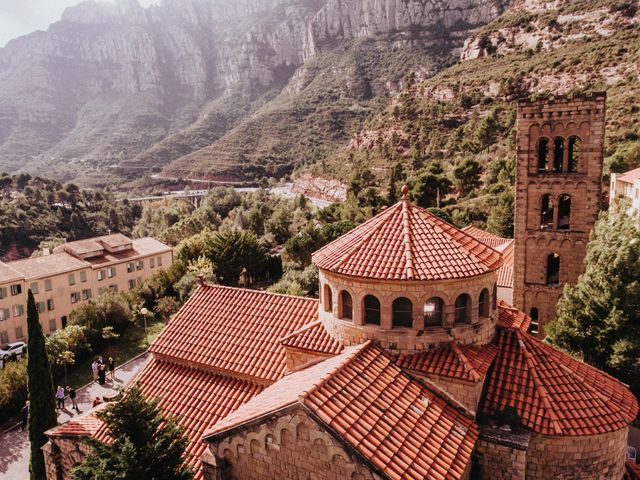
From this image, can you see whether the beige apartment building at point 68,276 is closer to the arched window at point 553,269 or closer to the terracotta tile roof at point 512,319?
the terracotta tile roof at point 512,319

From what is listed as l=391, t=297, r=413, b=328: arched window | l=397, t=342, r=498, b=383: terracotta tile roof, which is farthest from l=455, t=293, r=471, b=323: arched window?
l=391, t=297, r=413, b=328: arched window

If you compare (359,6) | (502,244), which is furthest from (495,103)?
(359,6)

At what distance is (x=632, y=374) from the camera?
17.6 metres

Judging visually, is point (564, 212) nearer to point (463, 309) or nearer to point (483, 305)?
point (483, 305)

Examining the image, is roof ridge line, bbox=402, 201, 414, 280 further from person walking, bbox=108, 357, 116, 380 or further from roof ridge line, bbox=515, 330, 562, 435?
person walking, bbox=108, 357, 116, 380

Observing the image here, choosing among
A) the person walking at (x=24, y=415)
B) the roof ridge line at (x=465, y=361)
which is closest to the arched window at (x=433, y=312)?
the roof ridge line at (x=465, y=361)

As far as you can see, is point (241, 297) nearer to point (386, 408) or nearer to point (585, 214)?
point (386, 408)

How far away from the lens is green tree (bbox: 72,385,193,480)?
862 cm

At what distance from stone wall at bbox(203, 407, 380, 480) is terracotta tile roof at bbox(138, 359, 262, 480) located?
232cm

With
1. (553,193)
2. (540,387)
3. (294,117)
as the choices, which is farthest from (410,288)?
(294,117)

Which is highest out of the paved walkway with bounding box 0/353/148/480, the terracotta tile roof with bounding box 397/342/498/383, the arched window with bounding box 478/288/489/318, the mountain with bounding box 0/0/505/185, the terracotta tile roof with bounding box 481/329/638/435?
the mountain with bounding box 0/0/505/185

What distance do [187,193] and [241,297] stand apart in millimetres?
106305

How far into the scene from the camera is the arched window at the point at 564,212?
24578 millimetres

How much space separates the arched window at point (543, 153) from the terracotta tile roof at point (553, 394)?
49.4 feet
